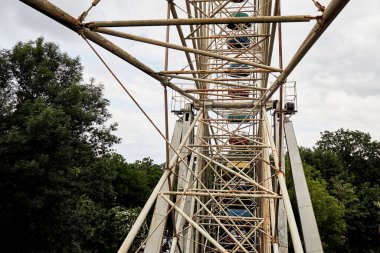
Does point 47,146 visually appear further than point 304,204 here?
Yes

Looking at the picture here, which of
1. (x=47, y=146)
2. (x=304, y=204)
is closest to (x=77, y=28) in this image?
(x=304, y=204)

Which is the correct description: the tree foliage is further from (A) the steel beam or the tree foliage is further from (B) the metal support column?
(A) the steel beam

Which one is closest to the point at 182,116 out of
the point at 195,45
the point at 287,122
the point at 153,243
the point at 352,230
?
the point at 195,45

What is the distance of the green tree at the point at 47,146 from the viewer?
11.7 metres

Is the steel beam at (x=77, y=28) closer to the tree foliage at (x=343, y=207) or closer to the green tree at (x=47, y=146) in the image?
the green tree at (x=47, y=146)

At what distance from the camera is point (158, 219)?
6102 millimetres

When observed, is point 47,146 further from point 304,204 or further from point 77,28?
point 77,28

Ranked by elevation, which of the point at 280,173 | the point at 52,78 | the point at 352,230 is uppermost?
the point at 52,78

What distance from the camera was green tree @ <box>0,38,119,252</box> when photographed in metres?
11.7

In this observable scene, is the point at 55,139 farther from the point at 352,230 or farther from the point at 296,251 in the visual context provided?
the point at 352,230

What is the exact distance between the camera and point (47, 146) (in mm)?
12266

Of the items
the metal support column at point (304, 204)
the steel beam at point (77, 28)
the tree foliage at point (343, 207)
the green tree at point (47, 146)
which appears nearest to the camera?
the steel beam at point (77, 28)

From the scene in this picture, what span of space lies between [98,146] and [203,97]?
27.1 feet

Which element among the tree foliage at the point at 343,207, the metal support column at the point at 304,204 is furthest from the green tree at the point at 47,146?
the tree foliage at the point at 343,207
